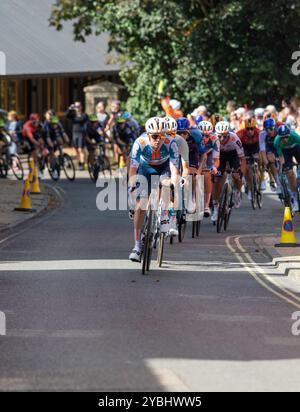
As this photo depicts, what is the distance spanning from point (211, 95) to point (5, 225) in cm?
2183

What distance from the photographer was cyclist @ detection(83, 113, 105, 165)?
113 feet

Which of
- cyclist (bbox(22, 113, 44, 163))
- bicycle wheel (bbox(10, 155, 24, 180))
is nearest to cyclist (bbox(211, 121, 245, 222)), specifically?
cyclist (bbox(22, 113, 44, 163))

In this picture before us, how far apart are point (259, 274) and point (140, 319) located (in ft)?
13.6

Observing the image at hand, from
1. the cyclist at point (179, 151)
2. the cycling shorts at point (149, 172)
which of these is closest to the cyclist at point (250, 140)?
the cyclist at point (179, 151)

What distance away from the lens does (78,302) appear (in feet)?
42.7

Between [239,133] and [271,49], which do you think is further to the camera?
[271,49]

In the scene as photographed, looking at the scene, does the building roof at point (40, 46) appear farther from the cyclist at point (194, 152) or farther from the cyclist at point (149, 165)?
the cyclist at point (149, 165)

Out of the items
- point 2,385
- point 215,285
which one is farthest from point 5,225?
point 2,385

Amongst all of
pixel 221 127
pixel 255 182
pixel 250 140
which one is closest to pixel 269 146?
pixel 255 182

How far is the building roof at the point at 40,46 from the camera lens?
155 ft

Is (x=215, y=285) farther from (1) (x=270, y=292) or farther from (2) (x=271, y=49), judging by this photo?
(2) (x=271, y=49)

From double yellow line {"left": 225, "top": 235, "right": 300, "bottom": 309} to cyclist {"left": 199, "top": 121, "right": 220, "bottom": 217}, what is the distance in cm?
93

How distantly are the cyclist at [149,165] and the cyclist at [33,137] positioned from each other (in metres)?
18.7

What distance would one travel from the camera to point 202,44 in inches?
1623
